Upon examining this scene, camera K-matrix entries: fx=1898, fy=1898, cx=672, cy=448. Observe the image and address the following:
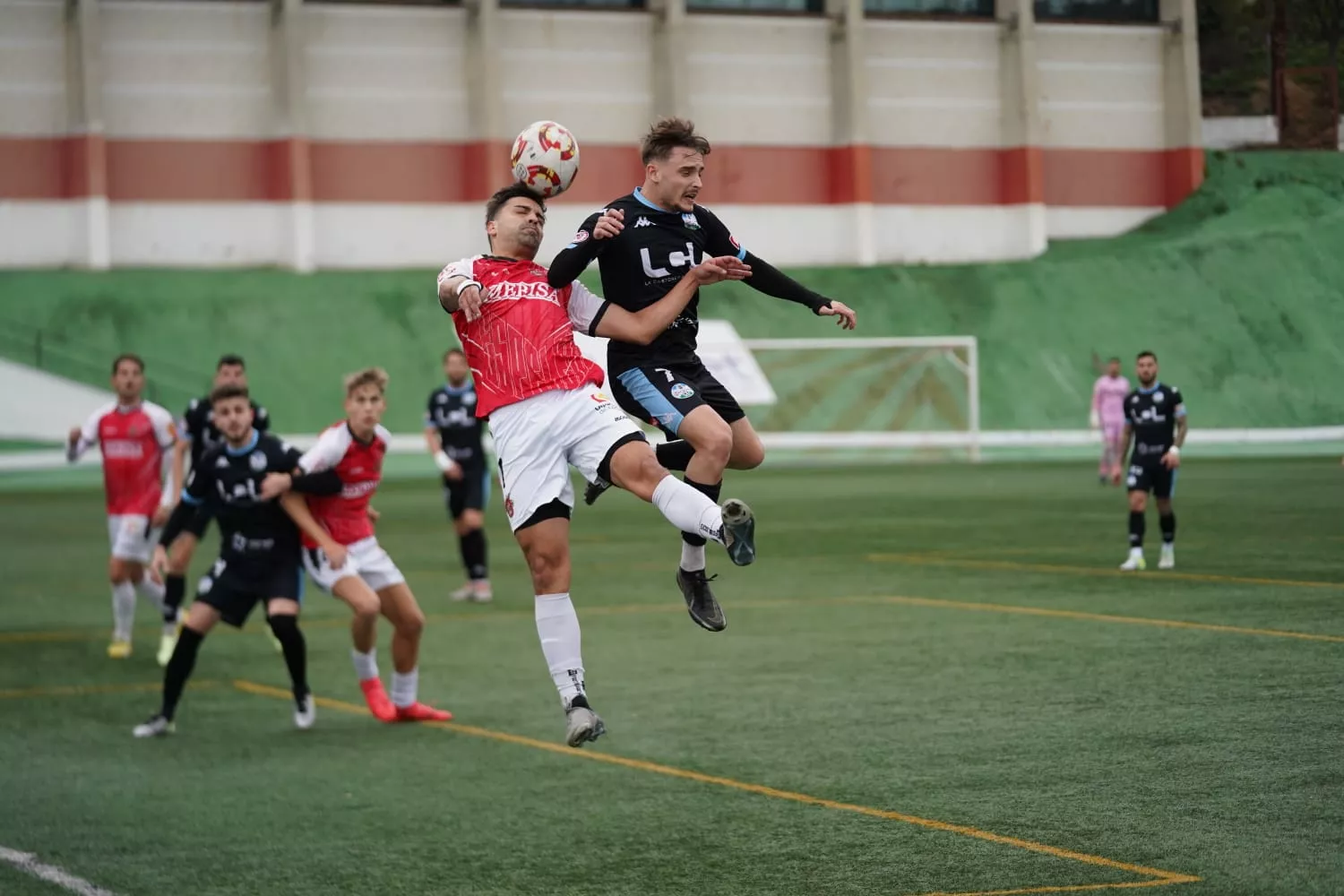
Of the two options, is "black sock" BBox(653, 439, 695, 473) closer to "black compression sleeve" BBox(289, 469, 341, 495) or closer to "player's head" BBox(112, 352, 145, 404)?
"black compression sleeve" BBox(289, 469, 341, 495)

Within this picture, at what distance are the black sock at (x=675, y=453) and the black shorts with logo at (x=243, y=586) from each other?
15.8ft

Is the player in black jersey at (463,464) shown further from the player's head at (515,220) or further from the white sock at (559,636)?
the white sock at (559,636)

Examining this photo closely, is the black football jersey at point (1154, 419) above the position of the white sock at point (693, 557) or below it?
above

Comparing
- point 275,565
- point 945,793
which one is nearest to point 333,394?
point 275,565

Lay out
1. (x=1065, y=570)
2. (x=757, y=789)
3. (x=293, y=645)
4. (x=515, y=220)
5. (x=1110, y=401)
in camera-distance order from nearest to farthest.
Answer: (x=515, y=220) → (x=757, y=789) → (x=293, y=645) → (x=1065, y=570) → (x=1110, y=401)

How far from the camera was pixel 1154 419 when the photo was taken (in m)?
20.7

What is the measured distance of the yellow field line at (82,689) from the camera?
1464 centimetres

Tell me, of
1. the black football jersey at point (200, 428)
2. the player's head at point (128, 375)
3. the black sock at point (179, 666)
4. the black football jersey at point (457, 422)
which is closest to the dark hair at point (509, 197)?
the black sock at point (179, 666)

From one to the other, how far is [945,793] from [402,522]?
68.0 feet

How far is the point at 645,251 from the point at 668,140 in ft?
1.49

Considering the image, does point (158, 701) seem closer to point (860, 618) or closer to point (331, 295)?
point (860, 618)

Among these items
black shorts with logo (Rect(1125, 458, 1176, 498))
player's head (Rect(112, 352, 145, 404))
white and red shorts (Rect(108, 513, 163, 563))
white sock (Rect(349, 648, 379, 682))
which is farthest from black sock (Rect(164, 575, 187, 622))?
black shorts with logo (Rect(1125, 458, 1176, 498))

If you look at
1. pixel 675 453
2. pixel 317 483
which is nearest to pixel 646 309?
pixel 675 453

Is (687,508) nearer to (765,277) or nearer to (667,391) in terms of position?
(667,391)
